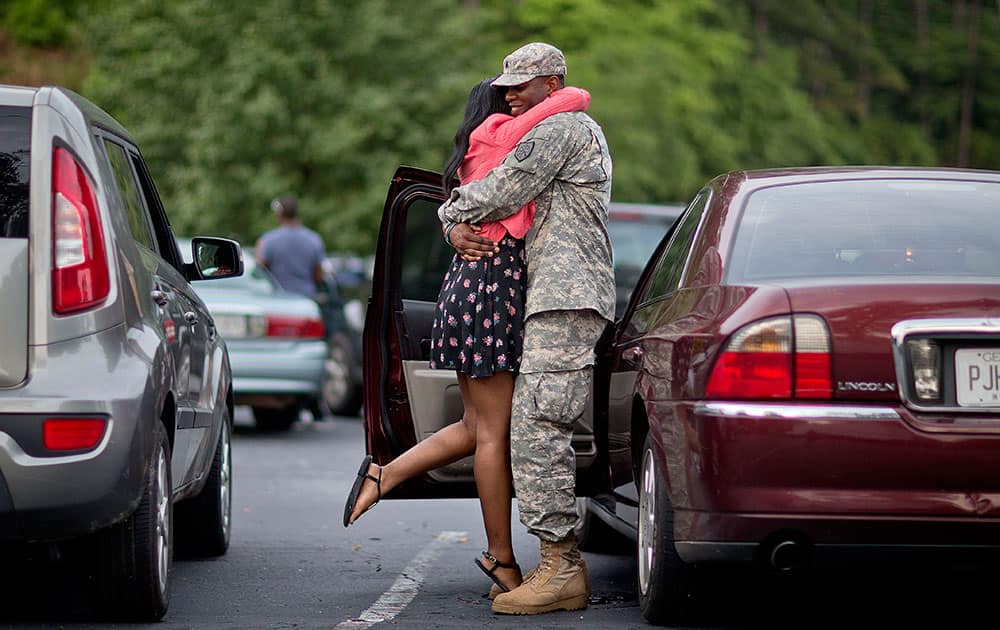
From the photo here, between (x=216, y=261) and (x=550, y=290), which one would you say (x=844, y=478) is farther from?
(x=216, y=261)

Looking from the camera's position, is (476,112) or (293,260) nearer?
(476,112)

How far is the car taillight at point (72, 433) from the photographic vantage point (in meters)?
5.05

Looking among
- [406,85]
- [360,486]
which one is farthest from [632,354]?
[406,85]

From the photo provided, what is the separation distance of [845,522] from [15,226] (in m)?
2.49

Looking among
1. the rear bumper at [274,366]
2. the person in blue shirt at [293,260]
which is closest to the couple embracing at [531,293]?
the rear bumper at [274,366]

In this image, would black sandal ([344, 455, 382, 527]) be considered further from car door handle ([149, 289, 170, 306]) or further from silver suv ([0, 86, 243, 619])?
car door handle ([149, 289, 170, 306])

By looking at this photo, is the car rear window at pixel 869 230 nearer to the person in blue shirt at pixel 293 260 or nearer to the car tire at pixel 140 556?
the car tire at pixel 140 556

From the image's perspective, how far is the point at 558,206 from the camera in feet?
19.9

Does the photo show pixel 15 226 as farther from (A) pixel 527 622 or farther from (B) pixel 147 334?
(A) pixel 527 622

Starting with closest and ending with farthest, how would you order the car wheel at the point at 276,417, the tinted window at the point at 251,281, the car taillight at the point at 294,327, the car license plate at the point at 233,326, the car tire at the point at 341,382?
the car license plate at the point at 233,326 < the car taillight at the point at 294,327 < the tinted window at the point at 251,281 < the car wheel at the point at 276,417 < the car tire at the point at 341,382

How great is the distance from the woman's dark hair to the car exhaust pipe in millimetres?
1838

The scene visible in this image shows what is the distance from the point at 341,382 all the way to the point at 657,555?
38.4 feet

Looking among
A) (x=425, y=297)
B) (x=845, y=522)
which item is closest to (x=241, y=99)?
(x=425, y=297)

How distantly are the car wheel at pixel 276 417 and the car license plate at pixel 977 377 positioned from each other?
10410 millimetres
